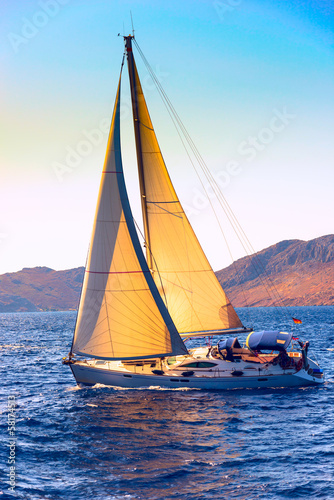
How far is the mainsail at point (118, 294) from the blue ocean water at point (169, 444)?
116 inches

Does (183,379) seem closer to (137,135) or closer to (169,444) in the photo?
(169,444)

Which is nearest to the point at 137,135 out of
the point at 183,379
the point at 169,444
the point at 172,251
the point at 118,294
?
the point at 172,251

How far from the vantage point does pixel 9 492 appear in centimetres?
1505

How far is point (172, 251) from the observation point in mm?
28875

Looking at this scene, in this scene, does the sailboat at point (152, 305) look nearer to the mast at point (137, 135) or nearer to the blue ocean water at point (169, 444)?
the mast at point (137, 135)

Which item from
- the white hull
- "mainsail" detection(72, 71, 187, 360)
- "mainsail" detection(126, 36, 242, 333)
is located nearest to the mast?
"mainsail" detection(126, 36, 242, 333)

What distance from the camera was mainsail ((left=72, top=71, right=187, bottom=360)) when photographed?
85.5ft

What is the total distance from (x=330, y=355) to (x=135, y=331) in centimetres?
2633

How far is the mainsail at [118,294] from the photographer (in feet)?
85.5

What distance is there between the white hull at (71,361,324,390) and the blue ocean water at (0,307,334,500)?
45 cm

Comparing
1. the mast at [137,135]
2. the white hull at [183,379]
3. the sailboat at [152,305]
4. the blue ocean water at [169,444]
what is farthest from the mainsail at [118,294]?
the blue ocean water at [169,444]

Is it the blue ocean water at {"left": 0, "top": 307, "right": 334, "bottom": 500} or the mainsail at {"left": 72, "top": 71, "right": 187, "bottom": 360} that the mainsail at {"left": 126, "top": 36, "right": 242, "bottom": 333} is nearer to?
the mainsail at {"left": 72, "top": 71, "right": 187, "bottom": 360}

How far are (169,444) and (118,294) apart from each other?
9.27 m

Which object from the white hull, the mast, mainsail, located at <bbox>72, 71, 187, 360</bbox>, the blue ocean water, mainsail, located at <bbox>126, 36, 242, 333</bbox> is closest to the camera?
the blue ocean water
